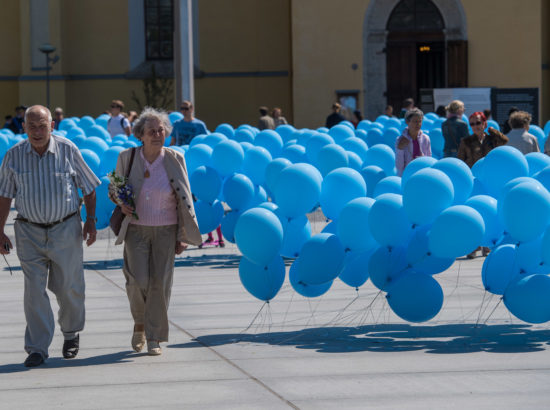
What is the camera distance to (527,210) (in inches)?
316

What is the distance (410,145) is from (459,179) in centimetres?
404

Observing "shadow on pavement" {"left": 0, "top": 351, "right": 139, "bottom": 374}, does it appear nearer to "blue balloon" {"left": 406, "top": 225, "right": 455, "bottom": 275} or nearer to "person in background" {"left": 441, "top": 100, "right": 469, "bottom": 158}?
"blue balloon" {"left": 406, "top": 225, "right": 455, "bottom": 275}

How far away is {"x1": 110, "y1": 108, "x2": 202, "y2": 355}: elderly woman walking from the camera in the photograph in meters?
8.01

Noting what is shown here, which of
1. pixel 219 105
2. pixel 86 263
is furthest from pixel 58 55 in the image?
pixel 86 263

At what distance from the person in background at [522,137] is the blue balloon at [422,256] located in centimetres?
514

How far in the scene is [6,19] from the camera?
37031 mm

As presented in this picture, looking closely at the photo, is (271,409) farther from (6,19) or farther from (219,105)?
(6,19)

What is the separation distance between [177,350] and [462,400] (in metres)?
2.42

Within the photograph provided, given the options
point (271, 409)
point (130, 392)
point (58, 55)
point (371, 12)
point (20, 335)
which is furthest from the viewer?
point (58, 55)

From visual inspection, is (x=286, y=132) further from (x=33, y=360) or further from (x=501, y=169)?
(x=33, y=360)

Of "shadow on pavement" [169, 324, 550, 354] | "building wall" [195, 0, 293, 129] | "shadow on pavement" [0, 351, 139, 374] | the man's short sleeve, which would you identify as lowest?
"shadow on pavement" [169, 324, 550, 354]

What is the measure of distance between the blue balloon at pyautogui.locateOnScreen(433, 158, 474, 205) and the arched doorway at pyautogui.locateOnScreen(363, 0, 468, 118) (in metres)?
23.5

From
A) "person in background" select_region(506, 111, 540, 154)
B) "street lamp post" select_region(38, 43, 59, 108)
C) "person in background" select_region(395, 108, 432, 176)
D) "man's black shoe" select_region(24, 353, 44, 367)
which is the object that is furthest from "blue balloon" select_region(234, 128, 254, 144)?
"street lamp post" select_region(38, 43, 59, 108)

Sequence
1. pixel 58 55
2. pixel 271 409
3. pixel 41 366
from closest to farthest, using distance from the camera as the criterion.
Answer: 1. pixel 271 409
2. pixel 41 366
3. pixel 58 55
